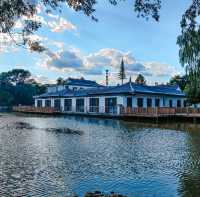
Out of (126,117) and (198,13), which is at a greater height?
(198,13)

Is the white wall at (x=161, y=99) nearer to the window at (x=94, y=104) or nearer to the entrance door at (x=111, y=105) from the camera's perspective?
the entrance door at (x=111, y=105)

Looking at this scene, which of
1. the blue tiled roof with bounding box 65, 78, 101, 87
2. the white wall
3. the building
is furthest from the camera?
the blue tiled roof with bounding box 65, 78, 101, 87

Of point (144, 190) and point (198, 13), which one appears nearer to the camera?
point (198, 13)

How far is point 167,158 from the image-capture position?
17703 millimetres

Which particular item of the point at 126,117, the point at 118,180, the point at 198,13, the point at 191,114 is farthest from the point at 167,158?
the point at 126,117

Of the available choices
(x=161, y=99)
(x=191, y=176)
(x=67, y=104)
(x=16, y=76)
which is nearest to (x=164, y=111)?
(x=161, y=99)

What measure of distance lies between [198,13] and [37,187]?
23.1 ft

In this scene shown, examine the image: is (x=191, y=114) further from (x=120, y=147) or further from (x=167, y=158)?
(x=167, y=158)

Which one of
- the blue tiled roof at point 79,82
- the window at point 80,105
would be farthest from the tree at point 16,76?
the window at point 80,105

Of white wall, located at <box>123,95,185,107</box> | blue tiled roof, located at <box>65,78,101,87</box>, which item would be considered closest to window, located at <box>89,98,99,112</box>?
white wall, located at <box>123,95,185,107</box>

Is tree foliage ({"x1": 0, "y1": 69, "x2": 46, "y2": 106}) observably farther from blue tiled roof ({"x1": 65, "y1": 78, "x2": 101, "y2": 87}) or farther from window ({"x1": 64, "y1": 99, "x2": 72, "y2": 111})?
window ({"x1": 64, "y1": 99, "x2": 72, "y2": 111})

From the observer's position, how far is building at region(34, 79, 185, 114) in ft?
188

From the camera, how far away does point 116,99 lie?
58.1 metres

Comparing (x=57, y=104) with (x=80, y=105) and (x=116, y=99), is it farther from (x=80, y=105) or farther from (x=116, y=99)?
(x=116, y=99)
